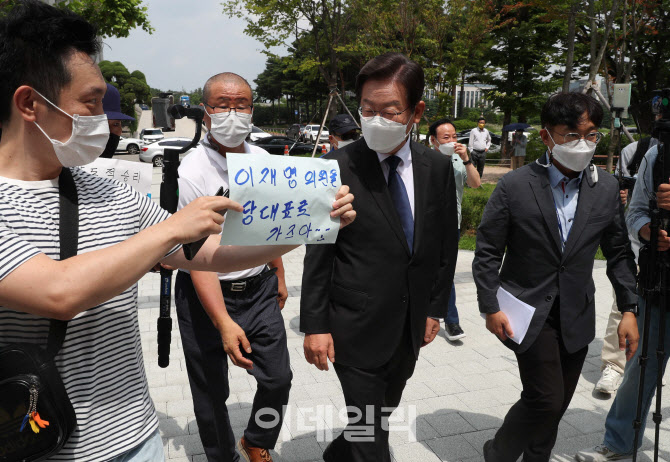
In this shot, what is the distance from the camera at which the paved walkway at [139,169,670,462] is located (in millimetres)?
3518

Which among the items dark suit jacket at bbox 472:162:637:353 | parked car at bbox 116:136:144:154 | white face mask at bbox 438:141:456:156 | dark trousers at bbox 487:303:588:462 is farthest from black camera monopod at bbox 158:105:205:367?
parked car at bbox 116:136:144:154

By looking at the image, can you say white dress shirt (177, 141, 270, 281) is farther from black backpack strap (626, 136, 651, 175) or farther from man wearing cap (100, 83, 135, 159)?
black backpack strap (626, 136, 651, 175)

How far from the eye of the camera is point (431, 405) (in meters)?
4.10

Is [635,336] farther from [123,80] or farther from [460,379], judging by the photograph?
[123,80]

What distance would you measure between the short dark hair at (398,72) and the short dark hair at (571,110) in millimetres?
849

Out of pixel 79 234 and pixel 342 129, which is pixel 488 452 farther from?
pixel 342 129

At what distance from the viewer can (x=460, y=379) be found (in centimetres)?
455

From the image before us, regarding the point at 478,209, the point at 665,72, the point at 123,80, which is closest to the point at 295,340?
the point at 478,209

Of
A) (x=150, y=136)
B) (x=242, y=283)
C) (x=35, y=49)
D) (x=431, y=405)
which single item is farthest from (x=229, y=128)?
(x=150, y=136)

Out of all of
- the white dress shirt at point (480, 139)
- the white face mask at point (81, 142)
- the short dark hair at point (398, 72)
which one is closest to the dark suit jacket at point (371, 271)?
the short dark hair at point (398, 72)

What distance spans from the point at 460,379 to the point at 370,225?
2.56m

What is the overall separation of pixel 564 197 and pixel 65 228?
242 cm

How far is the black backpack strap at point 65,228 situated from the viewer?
1.46 metres

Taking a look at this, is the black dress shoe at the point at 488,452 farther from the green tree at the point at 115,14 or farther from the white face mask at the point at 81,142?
the green tree at the point at 115,14
